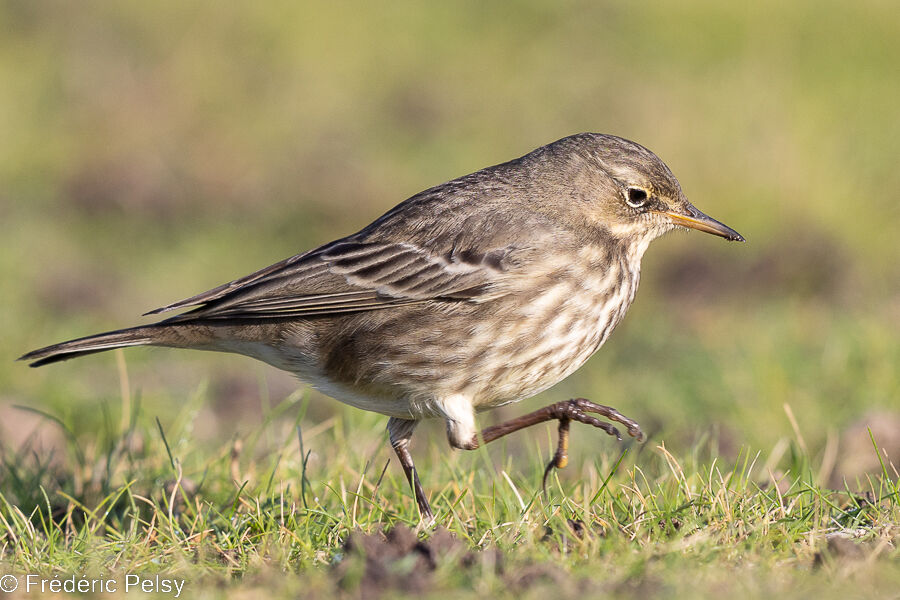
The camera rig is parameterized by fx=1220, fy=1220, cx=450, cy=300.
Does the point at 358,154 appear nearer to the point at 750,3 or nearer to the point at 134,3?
the point at 134,3

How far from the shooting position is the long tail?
5406mm

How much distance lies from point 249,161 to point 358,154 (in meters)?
1.21

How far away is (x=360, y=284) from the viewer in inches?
220

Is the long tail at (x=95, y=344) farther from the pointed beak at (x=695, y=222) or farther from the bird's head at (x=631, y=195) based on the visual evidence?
the pointed beak at (x=695, y=222)

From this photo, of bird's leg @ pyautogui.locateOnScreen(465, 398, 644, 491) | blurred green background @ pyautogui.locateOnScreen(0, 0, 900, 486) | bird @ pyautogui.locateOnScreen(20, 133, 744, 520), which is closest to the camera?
bird's leg @ pyautogui.locateOnScreen(465, 398, 644, 491)

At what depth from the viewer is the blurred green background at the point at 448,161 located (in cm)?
838

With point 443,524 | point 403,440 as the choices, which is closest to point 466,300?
point 403,440

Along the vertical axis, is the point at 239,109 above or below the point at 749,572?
above

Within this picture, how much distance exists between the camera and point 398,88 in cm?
1434

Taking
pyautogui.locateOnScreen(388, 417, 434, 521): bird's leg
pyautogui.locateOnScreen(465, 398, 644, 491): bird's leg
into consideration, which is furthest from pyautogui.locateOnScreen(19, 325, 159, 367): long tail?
pyautogui.locateOnScreen(465, 398, 644, 491): bird's leg

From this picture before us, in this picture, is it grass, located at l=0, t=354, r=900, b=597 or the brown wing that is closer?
grass, located at l=0, t=354, r=900, b=597

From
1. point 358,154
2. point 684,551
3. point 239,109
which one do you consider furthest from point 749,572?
point 239,109

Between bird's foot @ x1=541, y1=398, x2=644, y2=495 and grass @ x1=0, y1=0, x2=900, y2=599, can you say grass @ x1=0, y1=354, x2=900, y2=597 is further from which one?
bird's foot @ x1=541, y1=398, x2=644, y2=495

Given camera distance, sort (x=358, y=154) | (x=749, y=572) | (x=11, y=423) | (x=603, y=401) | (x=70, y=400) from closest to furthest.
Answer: (x=749, y=572), (x=11, y=423), (x=70, y=400), (x=603, y=401), (x=358, y=154)
